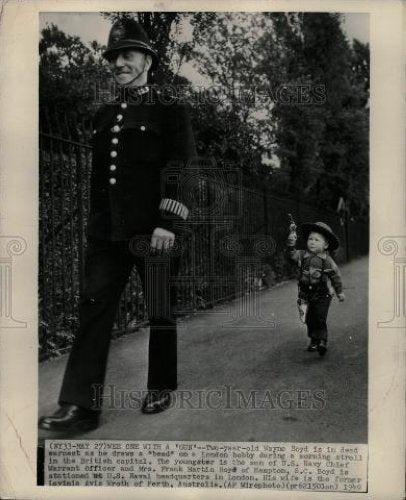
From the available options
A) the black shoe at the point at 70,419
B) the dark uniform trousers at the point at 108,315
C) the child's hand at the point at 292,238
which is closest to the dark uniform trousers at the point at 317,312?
the child's hand at the point at 292,238

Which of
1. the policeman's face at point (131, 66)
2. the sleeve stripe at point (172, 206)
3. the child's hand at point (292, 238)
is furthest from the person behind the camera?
the child's hand at point (292, 238)

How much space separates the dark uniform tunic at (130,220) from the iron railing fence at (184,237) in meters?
0.16

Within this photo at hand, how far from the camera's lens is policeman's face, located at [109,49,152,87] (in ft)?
7.45

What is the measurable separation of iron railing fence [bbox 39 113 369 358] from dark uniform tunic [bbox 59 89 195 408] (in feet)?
0.53

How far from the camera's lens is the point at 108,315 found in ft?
7.30

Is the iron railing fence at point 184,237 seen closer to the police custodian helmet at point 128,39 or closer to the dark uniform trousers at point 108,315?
the dark uniform trousers at point 108,315

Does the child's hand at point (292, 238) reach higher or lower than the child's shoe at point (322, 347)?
higher

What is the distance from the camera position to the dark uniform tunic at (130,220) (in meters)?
2.18

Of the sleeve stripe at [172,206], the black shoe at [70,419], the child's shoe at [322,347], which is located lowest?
the black shoe at [70,419]

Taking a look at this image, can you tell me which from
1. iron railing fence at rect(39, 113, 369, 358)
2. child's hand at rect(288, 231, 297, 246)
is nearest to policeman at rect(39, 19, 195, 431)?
iron railing fence at rect(39, 113, 369, 358)

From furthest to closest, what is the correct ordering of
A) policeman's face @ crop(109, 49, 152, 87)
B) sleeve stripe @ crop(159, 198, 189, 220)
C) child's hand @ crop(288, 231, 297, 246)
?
child's hand @ crop(288, 231, 297, 246)
policeman's face @ crop(109, 49, 152, 87)
sleeve stripe @ crop(159, 198, 189, 220)

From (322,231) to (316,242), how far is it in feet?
0.24

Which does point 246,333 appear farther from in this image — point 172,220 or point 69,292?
point 69,292

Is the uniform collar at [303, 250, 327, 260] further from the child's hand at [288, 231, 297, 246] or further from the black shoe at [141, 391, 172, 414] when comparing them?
the black shoe at [141, 391, 172, 414]
